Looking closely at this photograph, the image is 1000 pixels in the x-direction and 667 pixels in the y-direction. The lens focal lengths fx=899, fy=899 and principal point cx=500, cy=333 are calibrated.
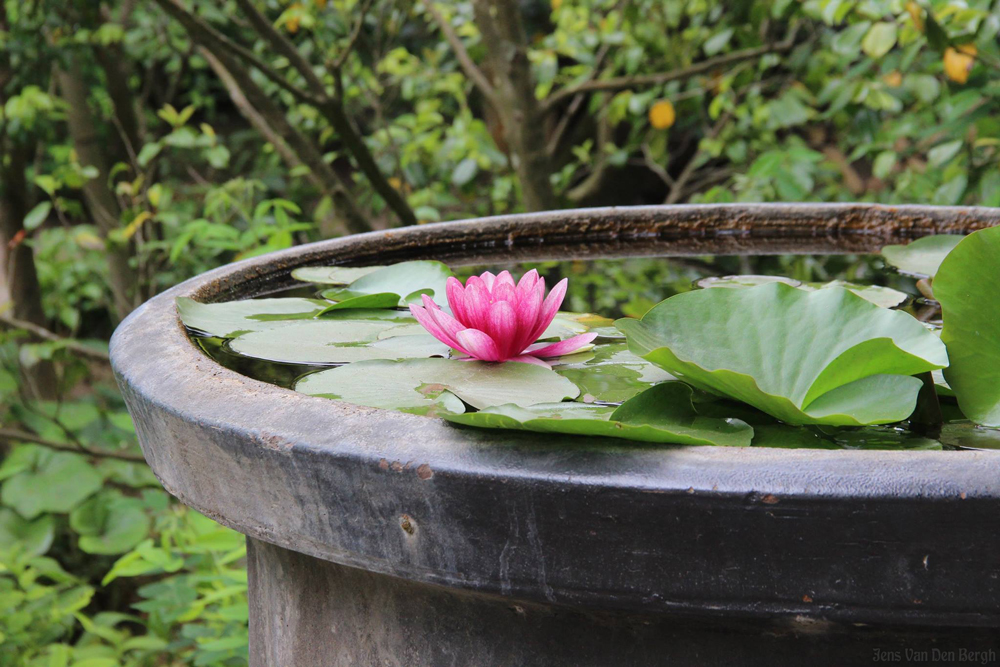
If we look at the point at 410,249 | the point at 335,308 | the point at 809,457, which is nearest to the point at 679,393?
the point at 809,457

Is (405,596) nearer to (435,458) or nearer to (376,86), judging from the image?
(435,458)

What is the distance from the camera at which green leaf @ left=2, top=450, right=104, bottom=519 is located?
1.94 m

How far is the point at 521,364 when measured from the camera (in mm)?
537

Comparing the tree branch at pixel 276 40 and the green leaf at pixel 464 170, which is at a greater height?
the tree branch at pixel 276 40

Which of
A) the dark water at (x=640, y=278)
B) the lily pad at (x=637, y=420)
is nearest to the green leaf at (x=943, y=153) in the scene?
the dark water at (x=640, y=278)

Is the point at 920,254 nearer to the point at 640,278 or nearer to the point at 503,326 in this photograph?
the point at 640,278

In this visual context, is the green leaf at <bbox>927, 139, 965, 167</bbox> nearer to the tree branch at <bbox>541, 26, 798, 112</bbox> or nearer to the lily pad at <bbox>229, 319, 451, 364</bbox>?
the tree branch at <bbox>541, 26, 798, 112</bbox>

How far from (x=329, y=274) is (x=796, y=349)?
1.57 feet

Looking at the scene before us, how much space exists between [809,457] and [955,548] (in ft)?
0.19

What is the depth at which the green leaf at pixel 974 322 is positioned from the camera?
437mm

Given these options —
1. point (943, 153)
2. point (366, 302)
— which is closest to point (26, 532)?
point (366, 302)

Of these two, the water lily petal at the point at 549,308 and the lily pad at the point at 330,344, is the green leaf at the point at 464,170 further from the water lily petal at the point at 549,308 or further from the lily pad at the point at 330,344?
the water lily petal at the point at 549,308

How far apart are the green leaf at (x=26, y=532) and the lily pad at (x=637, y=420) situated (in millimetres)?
1859

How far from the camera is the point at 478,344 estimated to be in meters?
0.53
